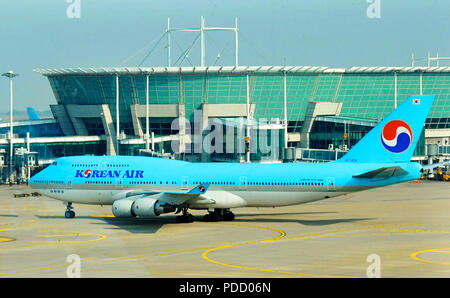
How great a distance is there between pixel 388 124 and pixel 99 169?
23.5 m

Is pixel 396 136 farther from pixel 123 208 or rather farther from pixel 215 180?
pixel 123 208

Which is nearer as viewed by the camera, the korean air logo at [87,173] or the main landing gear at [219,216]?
the main landing gear at [219,216]

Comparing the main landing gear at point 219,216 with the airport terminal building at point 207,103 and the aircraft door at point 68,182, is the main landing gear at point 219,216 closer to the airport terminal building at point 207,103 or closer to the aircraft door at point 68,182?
the aircraft door at point 68,182

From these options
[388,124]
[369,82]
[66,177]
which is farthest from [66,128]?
[388,124]

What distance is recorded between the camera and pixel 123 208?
54.8m

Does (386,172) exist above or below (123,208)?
above

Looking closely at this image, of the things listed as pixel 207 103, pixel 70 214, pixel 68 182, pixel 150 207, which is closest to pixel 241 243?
pixel 150 207

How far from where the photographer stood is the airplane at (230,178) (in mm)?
53500

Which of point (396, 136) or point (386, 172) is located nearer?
point (386, 172)

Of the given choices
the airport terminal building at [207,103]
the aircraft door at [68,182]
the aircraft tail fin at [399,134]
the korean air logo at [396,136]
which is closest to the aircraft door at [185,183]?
the aircraft door at [68,182]

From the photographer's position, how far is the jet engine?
5360cm

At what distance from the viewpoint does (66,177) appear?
60.9m

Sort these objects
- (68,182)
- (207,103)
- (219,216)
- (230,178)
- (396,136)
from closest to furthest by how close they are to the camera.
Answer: (396,136), (230,178), (219,216), (68,182), (207,103)

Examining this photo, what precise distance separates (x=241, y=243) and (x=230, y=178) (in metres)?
12.3
